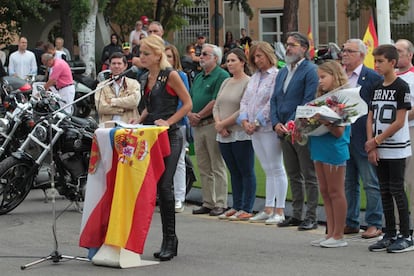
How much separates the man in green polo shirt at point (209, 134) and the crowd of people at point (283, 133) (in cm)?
1

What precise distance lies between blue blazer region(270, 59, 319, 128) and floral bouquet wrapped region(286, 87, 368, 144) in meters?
1.13

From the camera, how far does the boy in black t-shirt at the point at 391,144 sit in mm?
9125

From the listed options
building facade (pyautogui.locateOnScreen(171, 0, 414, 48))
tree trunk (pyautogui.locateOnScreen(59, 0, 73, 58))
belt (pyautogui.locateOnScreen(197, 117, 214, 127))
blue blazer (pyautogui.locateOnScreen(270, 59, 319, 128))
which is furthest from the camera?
building facade (pyautogui.locateOnScreen(171, 0, 414, 48))

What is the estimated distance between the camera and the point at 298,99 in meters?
10.6

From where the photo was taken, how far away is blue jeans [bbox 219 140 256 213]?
38.3ft

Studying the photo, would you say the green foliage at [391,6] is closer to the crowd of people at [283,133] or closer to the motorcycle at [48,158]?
the crowd of people at [283,133]

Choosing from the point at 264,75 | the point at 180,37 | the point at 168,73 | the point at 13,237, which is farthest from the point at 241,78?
the point at 180,37

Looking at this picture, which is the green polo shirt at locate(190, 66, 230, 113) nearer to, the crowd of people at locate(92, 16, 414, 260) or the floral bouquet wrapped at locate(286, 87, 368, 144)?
the crowd of people at locate(92, 16, 414, 260)

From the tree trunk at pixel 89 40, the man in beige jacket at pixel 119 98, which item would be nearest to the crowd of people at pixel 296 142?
the man in beige jacket at pixel 119 98

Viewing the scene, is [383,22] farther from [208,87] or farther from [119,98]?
[119,98]

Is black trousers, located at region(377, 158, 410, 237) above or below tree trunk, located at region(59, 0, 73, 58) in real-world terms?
below

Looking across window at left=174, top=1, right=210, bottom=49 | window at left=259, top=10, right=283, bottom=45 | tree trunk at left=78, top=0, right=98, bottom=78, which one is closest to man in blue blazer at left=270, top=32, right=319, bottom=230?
tree trunk at left=78, top=0, right=98, bottom=78

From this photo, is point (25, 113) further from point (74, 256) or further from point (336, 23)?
point (336, 23)

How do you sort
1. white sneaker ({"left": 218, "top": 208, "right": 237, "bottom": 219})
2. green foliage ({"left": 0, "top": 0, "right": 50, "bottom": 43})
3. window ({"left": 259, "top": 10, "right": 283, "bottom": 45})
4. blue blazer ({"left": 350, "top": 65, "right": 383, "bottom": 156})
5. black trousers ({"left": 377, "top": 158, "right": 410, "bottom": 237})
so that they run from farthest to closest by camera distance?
window ({"left": 259, "top": 10, "right": 283, "bottom": 45}), green foliage ({"left": 0, "top": 0, "right": 50, "bottom": 43}), white sneaker ({"left": 218, "top": 208, "right": 237, "bottom": 219}), blue blazer ({"left": 350, "top": 65, "right": 383, "bottom": 156}), black trousers ({"left": 377, "top": 158, "right": 410, "bottom": 237})
